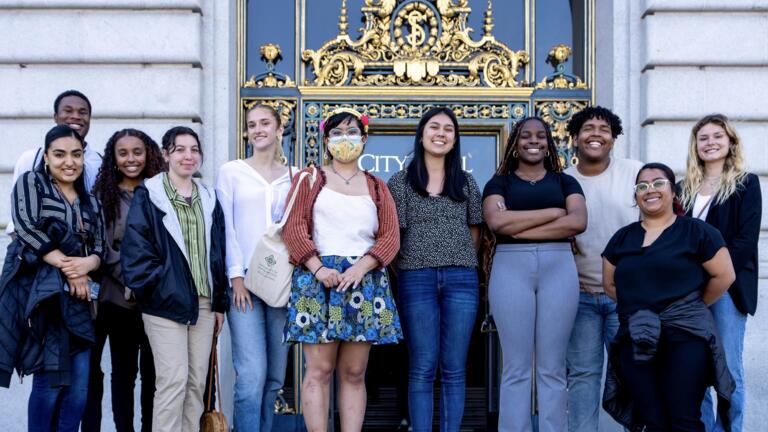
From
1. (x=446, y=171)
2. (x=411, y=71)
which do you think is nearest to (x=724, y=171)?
(x=446, y=171)

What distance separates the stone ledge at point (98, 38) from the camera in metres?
7.71

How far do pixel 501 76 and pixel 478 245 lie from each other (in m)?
2.74

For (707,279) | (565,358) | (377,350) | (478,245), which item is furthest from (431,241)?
(377,350)

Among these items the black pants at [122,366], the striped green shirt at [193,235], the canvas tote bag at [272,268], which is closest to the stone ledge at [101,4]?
the striped green shirt at [193,235]

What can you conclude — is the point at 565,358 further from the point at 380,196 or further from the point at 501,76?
the point at 501,76

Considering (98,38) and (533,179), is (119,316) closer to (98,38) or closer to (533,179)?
(533,179)

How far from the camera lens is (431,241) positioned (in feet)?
19.1

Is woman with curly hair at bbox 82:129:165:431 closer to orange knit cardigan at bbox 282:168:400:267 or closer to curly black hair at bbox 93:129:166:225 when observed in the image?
curly black hair at bbox 93:129:166:225

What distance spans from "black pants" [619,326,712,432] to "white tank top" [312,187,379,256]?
178 cm

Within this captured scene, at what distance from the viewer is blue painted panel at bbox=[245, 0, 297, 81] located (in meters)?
8.41

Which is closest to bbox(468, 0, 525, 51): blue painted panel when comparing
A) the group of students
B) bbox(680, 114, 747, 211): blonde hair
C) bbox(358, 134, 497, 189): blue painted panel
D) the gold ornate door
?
the gold ornate door

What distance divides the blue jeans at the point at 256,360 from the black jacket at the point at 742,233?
2888mm

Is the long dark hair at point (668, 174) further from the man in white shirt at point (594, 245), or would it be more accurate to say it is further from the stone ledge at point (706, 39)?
the stone ledge at point (706, 39)

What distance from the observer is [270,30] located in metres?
8.45
